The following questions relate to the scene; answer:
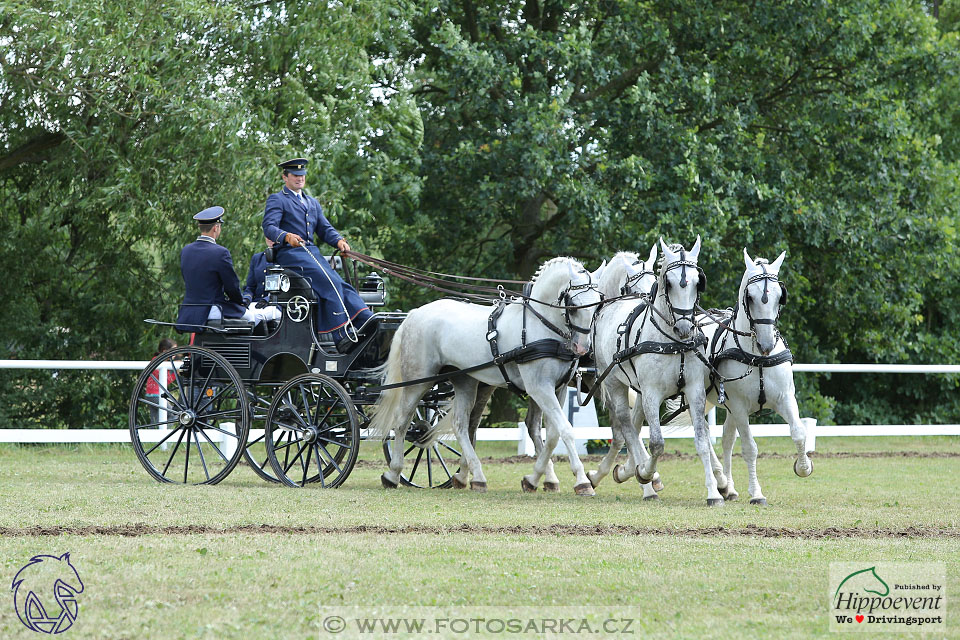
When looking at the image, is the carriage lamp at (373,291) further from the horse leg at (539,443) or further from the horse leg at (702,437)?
the horse leg at (702,437)

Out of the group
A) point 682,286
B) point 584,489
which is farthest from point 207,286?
point 682,286

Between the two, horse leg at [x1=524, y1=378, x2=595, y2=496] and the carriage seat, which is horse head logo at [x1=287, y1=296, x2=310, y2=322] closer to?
the carriage seat

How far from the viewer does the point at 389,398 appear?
10.5m

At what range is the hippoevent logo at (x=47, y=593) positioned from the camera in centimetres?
481

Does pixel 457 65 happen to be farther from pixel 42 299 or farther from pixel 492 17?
pixel 42 299

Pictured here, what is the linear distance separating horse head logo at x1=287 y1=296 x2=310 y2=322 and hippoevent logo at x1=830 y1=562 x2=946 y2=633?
17.8 feet

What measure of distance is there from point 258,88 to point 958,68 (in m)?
10.6

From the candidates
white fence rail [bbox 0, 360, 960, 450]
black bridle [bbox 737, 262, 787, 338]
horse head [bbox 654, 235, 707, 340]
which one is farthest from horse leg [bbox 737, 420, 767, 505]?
white fence rail [bbox 0, 360, 960, 450]

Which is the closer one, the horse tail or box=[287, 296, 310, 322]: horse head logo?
box=[287, 296, 310, 322]: horse head logo

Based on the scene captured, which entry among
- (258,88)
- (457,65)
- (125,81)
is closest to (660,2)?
(457,65)

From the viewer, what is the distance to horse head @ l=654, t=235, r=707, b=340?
29.9 ft

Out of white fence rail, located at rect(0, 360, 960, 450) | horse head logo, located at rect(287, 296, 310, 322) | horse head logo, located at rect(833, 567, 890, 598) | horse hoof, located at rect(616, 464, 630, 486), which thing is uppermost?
horse head logo, located at rect(287, 296, 310, 322)

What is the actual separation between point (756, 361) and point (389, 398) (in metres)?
3.20

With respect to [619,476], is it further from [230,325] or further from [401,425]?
[230,325]
